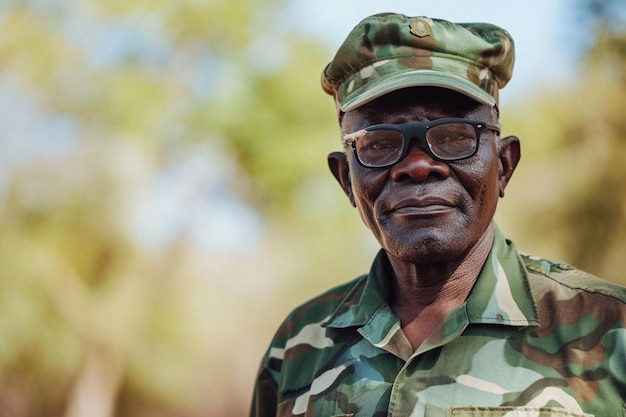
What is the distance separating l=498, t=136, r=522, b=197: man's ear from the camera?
2.53m

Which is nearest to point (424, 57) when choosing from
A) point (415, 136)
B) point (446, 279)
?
point (415, 136)

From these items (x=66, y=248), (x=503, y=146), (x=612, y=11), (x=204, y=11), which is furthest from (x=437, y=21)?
(x=204, y=11)

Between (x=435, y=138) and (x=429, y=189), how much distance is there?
0.43ft

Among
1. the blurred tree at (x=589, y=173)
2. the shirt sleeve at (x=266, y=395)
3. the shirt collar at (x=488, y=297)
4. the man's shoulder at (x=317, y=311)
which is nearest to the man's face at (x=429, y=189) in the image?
the shirt collar at (x=488, y=297)

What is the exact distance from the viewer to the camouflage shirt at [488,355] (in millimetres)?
2230

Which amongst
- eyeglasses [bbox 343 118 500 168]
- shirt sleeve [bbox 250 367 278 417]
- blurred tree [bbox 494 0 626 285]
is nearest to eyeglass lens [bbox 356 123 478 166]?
eyeglasses [bbox 343 118 500 168]

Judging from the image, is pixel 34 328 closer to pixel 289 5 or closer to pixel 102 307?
pixel 102 307

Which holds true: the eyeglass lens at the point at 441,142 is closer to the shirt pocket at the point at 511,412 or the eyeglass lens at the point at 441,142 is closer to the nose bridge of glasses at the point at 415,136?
the nose bridge of glasses at the point at 415,136

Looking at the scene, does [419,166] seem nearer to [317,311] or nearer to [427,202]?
[427,202]

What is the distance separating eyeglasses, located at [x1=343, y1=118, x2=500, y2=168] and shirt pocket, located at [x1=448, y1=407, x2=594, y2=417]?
612 mm

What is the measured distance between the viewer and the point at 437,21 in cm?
248

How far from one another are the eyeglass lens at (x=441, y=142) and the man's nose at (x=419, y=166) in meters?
0.02

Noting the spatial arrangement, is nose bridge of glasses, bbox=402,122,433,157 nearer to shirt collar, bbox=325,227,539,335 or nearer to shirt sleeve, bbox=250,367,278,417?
shirt collar, bbox=325,227,539,335

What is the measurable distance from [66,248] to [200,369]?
3.28 metres
